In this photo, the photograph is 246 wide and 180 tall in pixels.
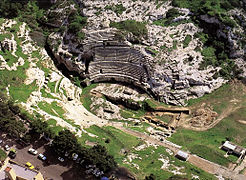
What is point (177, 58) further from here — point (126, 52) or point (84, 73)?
point (84, 73)

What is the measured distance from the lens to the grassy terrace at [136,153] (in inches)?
1628

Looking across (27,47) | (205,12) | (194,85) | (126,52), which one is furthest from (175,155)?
(27,47)

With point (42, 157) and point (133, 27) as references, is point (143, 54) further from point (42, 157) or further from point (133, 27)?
point (42, 157)

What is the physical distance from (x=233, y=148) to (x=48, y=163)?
3074 cm

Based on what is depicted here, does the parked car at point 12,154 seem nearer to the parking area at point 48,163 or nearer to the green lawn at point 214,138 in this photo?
the parking area at point 48,163

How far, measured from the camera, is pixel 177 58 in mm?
61500

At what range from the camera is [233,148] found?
1793 inches

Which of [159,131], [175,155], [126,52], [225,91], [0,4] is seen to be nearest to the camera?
[175,155]

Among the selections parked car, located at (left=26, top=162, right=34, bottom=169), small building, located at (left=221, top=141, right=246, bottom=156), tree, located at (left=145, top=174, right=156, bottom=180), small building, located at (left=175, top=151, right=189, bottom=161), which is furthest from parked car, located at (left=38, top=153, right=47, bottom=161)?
small building, located at (left=221, top=141, right=246, bottom=156)

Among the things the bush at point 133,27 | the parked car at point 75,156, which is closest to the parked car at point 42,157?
the parked car at point 75,156

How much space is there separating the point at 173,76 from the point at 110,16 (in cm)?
2291

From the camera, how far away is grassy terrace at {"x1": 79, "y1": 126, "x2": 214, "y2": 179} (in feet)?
136

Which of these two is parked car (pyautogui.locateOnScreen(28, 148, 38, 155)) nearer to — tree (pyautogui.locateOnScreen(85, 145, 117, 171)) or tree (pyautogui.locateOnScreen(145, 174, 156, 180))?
tree (pyautogui.locateOnScreen(85, 145, 117, 171))

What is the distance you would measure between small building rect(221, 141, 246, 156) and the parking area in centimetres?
2330
